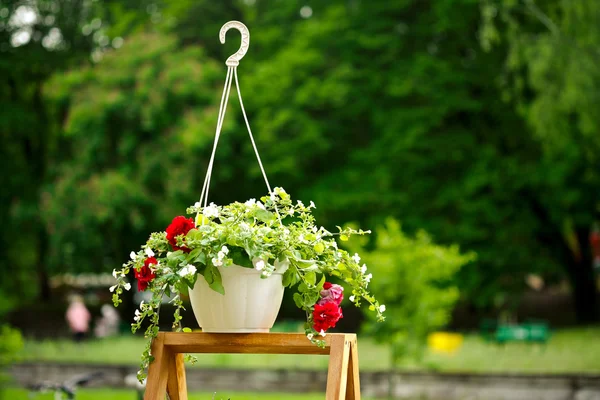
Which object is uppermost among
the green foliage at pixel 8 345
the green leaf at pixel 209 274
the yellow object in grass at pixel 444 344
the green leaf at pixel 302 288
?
the yellow object in grass at pixel 444 344

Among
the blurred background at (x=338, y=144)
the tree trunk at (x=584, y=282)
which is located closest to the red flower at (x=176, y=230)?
the blurred background at (x=338, y=144)

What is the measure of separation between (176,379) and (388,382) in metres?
10.2

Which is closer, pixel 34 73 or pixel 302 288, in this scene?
pixel 302 288

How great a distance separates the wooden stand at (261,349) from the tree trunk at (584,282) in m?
20.8

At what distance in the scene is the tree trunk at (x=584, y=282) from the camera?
2334cm

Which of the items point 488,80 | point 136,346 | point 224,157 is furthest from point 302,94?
point 136,346

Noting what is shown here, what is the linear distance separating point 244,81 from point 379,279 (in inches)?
366

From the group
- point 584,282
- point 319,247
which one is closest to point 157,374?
point 319,247

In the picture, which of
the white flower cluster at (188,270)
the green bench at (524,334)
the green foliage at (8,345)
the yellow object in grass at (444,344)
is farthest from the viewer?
the green bench at (524,334)

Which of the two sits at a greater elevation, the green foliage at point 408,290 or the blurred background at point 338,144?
the blurred background at point 338,144

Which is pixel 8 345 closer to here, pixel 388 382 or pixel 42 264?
pixel 388 382

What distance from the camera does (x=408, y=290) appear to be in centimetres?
1310

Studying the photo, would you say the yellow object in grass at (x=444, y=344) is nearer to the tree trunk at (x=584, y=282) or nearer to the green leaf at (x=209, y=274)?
the tree trunk at (x=584, y=282)

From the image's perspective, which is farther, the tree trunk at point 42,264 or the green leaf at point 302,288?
the tree trunk at point 42,264
